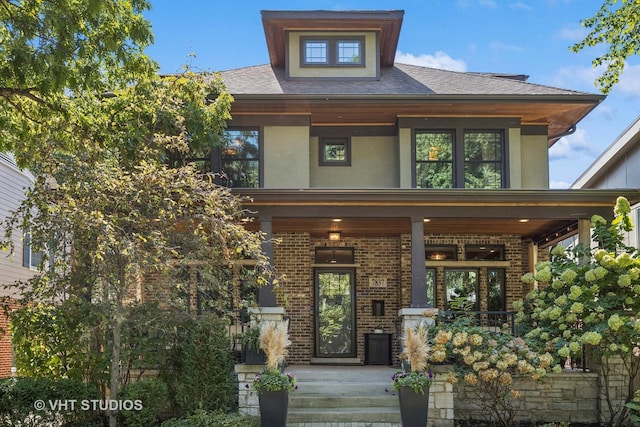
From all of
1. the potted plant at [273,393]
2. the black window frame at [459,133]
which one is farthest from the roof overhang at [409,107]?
the potted plant at [273,393]

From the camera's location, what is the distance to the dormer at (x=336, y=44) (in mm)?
15109

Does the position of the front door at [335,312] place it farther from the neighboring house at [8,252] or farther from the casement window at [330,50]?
the neighboring house at [8,252]

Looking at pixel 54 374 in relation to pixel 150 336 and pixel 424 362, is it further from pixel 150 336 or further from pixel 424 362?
pixel 424 362

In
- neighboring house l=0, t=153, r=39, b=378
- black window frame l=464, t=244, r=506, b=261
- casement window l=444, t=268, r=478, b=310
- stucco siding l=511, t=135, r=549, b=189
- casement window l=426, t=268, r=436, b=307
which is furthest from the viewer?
neighboring house l=0, t=153, r=39, b=378

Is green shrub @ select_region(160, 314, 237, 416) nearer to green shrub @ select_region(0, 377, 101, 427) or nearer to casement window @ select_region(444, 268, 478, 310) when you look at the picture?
green shrub @ select_region(0, 377, 101, 427)

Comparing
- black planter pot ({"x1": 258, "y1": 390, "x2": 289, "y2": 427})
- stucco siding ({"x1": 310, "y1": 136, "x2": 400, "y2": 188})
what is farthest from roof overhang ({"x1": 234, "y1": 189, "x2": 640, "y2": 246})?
black planter pot ({"x1": 258, "y1": 390, "x2": 289, "y2": 427})

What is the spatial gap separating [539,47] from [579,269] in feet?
54.2

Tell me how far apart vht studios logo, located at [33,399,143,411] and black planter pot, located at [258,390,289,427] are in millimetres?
1666

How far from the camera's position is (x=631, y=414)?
397 inches

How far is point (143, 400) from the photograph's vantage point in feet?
31.8

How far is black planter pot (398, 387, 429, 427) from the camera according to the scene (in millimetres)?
9672

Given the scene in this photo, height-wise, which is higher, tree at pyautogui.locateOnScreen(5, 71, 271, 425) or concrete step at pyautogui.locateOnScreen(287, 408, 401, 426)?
tree at pyautogui.locateOnScreen(5, 71, 271, 425)

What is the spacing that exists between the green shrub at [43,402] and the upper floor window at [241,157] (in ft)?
17.5

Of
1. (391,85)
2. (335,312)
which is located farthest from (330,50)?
→ (335,312)
